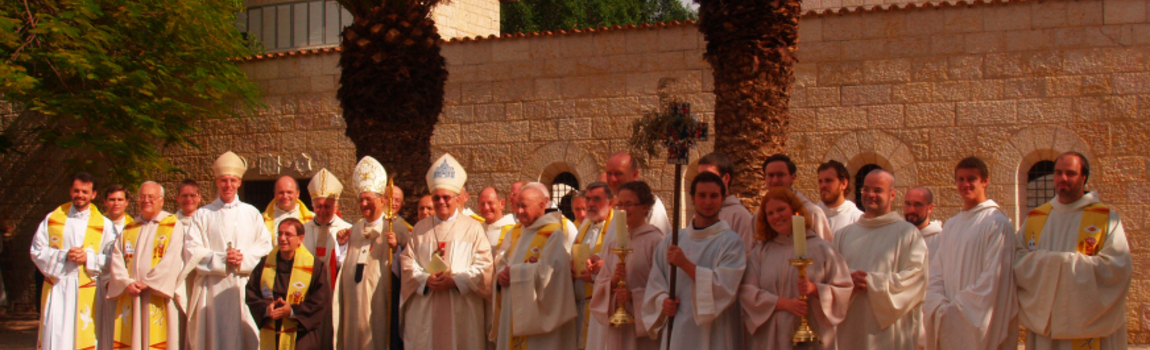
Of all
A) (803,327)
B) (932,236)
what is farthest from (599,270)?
(932,236)

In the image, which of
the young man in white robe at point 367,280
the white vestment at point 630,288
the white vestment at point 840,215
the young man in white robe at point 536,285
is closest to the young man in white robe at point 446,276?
A: the young man in white robe at point 536,285

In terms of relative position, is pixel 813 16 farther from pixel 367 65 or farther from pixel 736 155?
pixel 367 65

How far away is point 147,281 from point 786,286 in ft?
18.0

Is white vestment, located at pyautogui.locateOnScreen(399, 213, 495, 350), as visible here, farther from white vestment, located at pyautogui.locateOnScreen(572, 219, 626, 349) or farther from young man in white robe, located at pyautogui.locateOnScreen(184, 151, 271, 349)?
young man in white robe, located at pyautogui.locateOnScreen(184, 151, 271, 349)

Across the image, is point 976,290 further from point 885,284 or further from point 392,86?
point 392,86

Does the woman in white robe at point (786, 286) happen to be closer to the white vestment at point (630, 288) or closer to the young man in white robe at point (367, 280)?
the white vestment at point (630, 288)

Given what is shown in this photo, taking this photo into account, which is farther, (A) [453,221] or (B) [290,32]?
(B) [290,32]

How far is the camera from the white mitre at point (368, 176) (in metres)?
7.65

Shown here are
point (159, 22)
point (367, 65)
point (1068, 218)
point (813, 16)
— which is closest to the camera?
point (1068, 218)

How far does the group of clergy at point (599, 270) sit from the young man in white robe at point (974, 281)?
0.04 ft

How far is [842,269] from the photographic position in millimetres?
5035

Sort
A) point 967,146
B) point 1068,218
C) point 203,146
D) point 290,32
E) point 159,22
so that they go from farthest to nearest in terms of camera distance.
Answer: point 290,32 → point 203,146 → point 159,22 → point 967,146 → point 1068,218

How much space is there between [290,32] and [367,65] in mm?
10430

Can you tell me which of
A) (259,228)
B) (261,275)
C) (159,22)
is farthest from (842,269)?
Result: (159,22)
